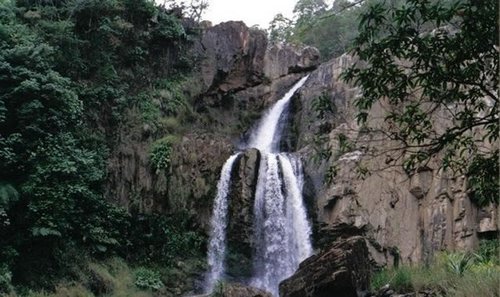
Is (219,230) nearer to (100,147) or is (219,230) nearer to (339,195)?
(339,195)

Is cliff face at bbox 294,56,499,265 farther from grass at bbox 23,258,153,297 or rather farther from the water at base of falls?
grass at bbox 23,258,153,297

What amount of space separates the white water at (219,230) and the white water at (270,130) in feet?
14.1

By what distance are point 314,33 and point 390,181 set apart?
2280cm

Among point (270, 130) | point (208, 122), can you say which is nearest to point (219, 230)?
point (208, 122)

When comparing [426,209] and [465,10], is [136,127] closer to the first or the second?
[426,209]

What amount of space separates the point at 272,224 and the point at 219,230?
188 centimetres

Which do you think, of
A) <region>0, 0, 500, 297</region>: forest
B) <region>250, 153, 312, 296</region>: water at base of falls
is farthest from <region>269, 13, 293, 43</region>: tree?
<region>250, 153, 312, 296</region>: water at base of falls

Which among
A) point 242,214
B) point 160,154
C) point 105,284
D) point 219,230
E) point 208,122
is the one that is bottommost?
point 105,284

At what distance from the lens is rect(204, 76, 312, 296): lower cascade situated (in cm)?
1742

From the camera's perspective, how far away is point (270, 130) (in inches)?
963

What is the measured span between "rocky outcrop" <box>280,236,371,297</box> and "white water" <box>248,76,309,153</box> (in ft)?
36.7

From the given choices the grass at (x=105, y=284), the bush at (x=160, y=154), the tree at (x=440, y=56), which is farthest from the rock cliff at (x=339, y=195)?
the tree at (x=440, y=56)

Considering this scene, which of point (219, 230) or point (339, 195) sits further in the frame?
point (219, 230)

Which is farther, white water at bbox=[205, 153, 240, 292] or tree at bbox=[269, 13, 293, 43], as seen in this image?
tree at bbox=[269, 13, 293, 43]
